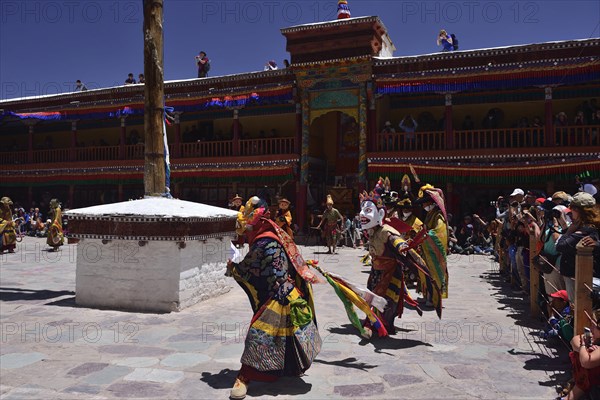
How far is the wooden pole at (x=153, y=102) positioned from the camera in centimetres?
800

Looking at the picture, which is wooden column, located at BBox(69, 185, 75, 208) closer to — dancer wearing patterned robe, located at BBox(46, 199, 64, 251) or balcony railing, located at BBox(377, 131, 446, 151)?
dancer wearing patterned robe, located at BBox(46, 199, 64, 251)

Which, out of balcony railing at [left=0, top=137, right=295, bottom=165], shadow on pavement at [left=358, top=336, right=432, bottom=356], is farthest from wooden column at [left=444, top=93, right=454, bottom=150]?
shadow on pavement at [left=358, top=336, right=432, bottom=356]

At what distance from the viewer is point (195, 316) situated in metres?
6.37

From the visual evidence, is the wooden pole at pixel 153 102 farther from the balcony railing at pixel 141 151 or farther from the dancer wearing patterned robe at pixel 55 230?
the balcony railing at pixel 141 151

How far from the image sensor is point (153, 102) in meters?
8.08

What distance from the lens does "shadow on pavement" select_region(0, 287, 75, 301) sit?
7516 millimetres

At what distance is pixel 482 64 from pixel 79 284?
1338 centimetres

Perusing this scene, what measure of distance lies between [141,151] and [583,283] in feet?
65.4

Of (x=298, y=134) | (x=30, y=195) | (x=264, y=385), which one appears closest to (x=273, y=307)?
(x=264, y=385)

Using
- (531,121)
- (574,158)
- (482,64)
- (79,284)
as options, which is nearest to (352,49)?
(482,64)

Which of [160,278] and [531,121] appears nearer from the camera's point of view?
[160,278]

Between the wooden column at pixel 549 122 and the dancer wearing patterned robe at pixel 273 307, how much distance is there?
43.2 feet

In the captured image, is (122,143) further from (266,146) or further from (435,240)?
(435,240)

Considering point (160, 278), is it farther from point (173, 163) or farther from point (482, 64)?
point (173, 163)
